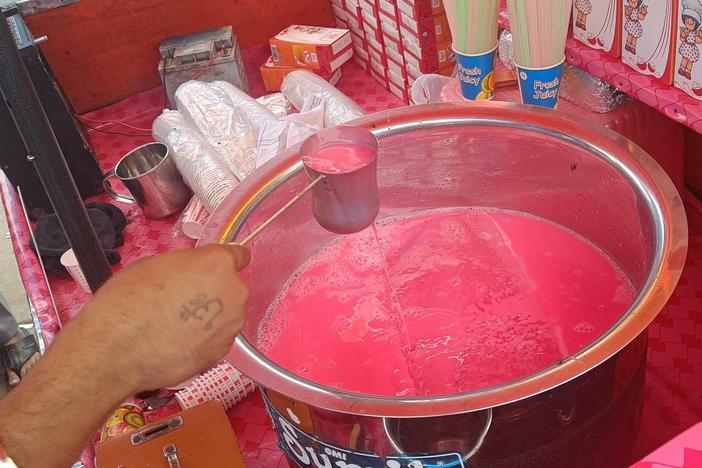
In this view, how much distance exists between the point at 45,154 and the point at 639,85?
1201mm

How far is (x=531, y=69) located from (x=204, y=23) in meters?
1.98

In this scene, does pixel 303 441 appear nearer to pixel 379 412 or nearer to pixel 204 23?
pixel 379 412

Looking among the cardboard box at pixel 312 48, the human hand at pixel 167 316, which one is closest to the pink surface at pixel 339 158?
the human hand at pixel 167 316

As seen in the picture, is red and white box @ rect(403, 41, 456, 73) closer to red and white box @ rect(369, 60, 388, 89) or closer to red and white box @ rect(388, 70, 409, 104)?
red and white box @ rect(388, 70, 409, 104)

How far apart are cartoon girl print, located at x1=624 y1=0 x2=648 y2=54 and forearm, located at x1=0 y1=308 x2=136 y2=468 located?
3.96 feet

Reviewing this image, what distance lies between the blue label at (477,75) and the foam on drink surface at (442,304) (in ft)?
0.96

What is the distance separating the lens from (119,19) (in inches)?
120

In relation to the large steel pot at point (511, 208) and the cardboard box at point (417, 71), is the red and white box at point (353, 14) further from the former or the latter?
the large steel pot at point (511, 208)

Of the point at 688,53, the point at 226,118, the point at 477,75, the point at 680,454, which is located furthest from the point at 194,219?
the point at 680,454

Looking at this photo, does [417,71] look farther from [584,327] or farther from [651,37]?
[584,327]

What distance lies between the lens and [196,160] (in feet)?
7.89

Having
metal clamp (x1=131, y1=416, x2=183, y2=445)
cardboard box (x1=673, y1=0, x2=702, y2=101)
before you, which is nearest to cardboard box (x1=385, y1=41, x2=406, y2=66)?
cardboard box (x1=673, y1=0, x2=702, y2=101)

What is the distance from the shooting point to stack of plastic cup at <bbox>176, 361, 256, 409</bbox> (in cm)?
182

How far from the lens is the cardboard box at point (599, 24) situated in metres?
1.56
